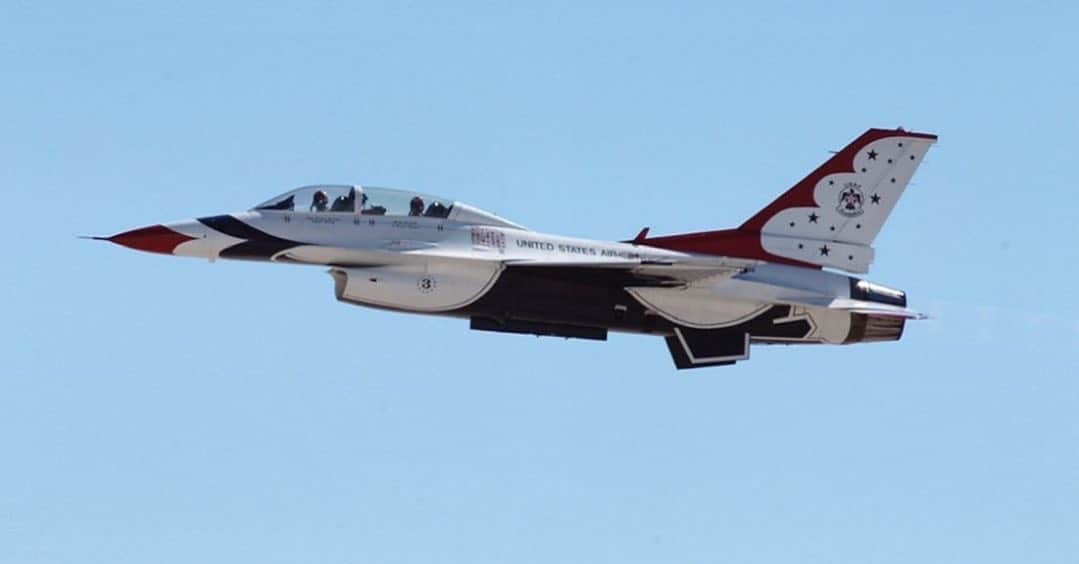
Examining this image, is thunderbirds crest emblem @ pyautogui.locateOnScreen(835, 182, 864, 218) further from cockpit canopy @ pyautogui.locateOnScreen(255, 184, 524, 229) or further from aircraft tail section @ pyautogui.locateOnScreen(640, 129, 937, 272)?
cockpit canopy @ pyautogui.locateOnScreen(255, 184, 524, 229)

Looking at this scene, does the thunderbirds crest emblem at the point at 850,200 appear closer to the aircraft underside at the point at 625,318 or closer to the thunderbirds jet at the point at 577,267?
the thunderbirds jet at the point at 577,267

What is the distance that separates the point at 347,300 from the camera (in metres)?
31.0

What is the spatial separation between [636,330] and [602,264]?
1578 mm

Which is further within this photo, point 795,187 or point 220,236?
point 795,187

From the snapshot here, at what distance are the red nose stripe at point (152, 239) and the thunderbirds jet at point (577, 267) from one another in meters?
0.01

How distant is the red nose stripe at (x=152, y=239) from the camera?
31062mm

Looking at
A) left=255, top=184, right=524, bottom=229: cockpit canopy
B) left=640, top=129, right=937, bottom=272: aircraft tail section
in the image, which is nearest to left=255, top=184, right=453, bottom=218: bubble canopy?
left=255, top=184, right=524, bottom=229: cockpit canopy

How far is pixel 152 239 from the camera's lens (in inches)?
1223

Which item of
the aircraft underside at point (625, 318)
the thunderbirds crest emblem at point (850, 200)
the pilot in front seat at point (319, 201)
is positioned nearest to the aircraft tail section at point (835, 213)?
the thunderbirds crest emblem at point (850, 200)

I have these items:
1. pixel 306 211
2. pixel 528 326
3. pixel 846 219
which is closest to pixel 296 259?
pixel 306 211

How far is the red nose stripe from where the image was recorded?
31062 mm

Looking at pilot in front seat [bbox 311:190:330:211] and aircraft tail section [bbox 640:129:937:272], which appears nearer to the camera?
pilot in front seat [bbox 311:190:330:211]

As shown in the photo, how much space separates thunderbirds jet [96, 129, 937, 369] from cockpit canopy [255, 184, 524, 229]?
0.07ft

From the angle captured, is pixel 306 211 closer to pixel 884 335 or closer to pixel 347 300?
pixel 347 300
